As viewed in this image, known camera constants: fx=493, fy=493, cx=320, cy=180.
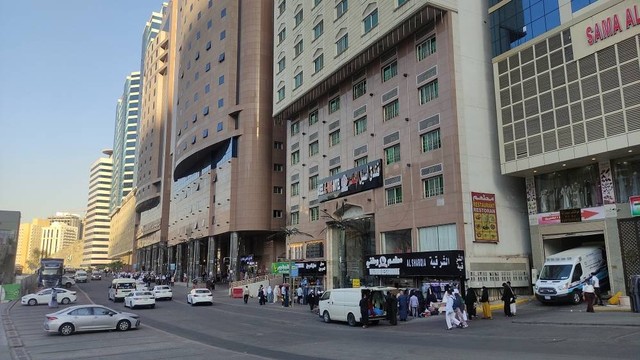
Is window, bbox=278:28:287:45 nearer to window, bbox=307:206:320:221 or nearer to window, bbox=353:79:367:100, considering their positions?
window, bbox=353:79:367:100

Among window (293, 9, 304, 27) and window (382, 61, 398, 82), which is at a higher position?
window (293, 9, 304, 27)

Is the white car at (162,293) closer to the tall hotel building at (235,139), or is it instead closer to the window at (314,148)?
the window at (314,148)

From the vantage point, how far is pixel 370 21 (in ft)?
147

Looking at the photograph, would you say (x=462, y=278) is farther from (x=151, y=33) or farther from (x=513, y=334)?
(x=151, y=33)

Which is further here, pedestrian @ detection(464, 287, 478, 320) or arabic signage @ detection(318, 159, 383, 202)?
arabic signage @ detection(318, 159, 383, 202)

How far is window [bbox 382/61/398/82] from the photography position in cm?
4369

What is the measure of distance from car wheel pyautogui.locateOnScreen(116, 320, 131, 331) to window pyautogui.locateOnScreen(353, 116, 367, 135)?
29.5 metres

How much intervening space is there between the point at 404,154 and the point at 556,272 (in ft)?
50.0

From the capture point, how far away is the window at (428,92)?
127 feet

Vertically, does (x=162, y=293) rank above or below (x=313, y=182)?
below

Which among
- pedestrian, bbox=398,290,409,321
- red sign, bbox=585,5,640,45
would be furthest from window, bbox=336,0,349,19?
pedestrian, bbox=398,290,409,321

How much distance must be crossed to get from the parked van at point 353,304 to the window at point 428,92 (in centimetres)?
1791

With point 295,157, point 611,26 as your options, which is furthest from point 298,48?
point 611,26

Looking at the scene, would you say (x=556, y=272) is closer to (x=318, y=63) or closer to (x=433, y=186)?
(x=433, y=186)
